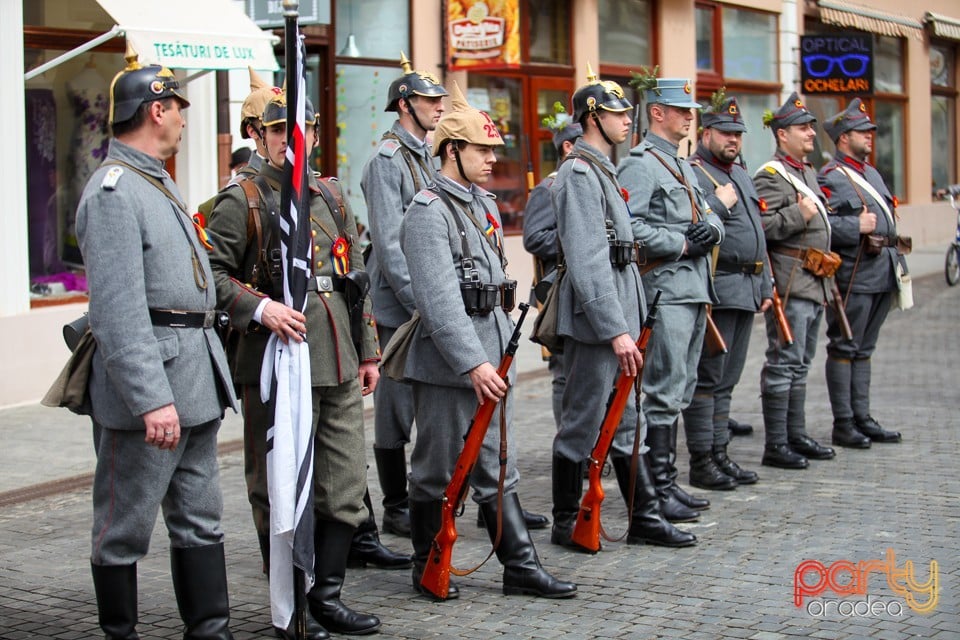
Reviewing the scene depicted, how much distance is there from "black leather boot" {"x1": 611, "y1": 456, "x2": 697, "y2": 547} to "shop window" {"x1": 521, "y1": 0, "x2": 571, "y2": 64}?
11336 mm

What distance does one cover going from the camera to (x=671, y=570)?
612 cm

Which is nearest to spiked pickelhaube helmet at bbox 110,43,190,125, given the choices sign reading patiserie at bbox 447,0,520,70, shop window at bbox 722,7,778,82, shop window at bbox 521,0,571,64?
sign reading patiserie at bbox 447,0,520,70

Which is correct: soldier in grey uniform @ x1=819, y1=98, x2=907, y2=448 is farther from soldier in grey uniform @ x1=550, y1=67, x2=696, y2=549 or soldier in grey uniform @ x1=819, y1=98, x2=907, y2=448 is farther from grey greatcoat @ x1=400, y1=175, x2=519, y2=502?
grey greatcoat @ x1=400, y1=175, x2=519, y2=502

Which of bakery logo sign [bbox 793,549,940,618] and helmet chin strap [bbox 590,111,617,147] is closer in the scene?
bakery logo sign [bbox 793,549,940,618]

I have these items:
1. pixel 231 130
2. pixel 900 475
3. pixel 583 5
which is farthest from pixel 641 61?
pixel 900 475

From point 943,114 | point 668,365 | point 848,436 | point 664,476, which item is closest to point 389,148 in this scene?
point 668,365

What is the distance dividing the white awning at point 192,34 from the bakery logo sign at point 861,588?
6.85 meters

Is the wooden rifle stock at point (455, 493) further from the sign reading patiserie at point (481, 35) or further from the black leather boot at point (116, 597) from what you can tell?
the sign reading patiserie at point (481, 35)

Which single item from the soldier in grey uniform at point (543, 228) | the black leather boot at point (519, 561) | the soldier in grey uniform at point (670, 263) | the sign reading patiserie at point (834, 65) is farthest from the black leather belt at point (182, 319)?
the sign reading patiserie at point (834, 65)

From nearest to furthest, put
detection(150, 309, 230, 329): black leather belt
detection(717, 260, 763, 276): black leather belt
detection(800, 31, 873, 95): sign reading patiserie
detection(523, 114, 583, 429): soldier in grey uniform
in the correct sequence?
detection(150, 309, 230, 329): black leather belt, detection(717, 260, 763, 276): black leather belt, detection(523, 114, 583, 429): soldier in grey uniform, detection(800, 31, 873, 95): sign reading patiserie

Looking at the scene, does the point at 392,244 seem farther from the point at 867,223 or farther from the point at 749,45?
the point at 749,45

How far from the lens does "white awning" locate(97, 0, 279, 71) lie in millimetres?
11000

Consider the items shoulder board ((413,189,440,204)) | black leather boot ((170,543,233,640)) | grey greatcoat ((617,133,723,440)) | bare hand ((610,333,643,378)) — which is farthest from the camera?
grey greatcoat ((617,133,723,440))

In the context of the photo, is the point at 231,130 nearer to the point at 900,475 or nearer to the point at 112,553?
the point at 900,475
